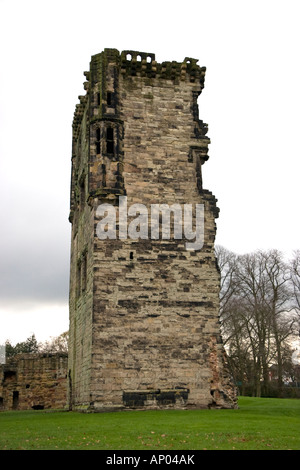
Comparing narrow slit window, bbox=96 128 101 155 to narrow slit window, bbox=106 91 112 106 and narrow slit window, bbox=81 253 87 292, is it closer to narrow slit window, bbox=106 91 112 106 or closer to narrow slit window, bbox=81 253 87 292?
narrow slit window, bbox=106 91 112 106

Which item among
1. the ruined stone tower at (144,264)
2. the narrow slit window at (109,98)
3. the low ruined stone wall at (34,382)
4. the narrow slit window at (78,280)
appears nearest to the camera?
the ruined stone tower at (144,264)

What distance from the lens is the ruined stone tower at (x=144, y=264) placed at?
17.6 m

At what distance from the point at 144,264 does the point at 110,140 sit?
5.24m

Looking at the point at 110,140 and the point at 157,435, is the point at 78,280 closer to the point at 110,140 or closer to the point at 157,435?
the point at 110,140

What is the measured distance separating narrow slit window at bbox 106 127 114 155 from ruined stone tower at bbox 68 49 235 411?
0.05 metres

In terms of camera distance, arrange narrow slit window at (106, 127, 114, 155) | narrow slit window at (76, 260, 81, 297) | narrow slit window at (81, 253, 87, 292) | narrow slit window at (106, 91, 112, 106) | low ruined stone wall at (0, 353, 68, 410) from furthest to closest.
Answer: low ruined stone wall at (0, 353, 68, 410) < narrow slit window at (76, 260, 81, 297) < narrow slit window at (106, 91, 112, 106) < narrow slit window at (81, 253, 87, 292) < narrow slit window at (106, 127, 114, 155)

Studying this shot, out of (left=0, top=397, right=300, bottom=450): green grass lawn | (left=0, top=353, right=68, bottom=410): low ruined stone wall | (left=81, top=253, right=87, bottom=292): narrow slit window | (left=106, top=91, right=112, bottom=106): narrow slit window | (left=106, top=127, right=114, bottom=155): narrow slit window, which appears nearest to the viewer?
(left=0, top=397, right=300, bottom=450): green grass lawn

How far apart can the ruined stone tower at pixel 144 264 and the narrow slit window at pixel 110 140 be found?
5 cm

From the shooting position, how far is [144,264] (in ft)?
61.7

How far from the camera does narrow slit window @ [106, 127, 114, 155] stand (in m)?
20.1

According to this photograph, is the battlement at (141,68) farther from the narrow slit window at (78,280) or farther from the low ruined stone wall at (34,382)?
the low ruined stone wall at (34,382)

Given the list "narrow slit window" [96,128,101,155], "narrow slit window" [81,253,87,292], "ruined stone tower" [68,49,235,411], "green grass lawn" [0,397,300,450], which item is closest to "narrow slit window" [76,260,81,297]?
"ruined stone tower" [68,49,235,411]

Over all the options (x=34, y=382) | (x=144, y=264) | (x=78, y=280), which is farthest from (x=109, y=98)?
(x=34, y=382)

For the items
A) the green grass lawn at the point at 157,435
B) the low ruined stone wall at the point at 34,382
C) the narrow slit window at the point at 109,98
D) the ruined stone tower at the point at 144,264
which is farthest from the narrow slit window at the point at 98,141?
the low ruined stone wall at the point at 34,382
